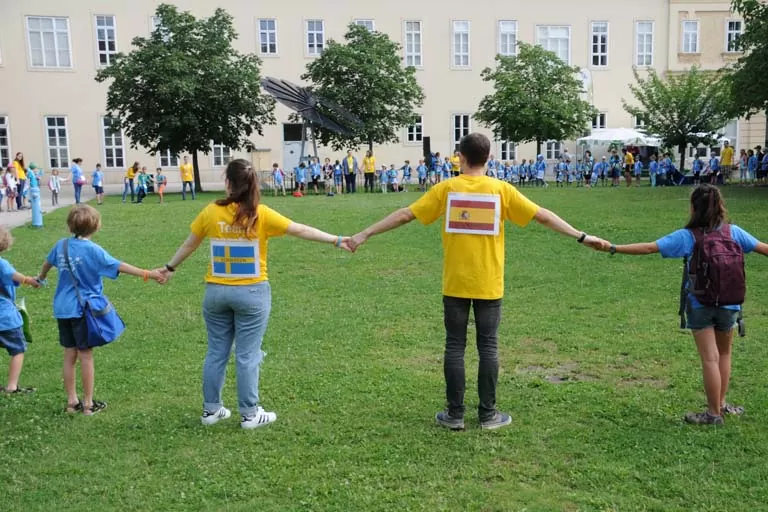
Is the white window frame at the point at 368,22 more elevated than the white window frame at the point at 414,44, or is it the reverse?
the white window frame at the point at 368,22

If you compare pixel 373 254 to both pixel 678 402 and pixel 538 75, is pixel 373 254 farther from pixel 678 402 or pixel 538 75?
pixel 538 75

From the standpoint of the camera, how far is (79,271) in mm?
5441

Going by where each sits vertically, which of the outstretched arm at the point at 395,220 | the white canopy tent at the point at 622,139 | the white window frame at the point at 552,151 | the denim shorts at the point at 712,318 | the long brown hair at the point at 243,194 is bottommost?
the denim shorts at the point at 712,318

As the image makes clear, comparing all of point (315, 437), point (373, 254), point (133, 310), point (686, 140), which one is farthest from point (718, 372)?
point (686, 140)

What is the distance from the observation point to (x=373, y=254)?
13242mm

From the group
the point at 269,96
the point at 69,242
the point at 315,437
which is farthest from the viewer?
the point at 269,96

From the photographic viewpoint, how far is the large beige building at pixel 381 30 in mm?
38656

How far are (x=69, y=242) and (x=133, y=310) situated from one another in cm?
397

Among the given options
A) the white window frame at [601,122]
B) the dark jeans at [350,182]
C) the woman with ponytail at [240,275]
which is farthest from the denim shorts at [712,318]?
the white window frame at [601,122]

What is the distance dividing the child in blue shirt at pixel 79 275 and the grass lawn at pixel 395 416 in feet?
1.58

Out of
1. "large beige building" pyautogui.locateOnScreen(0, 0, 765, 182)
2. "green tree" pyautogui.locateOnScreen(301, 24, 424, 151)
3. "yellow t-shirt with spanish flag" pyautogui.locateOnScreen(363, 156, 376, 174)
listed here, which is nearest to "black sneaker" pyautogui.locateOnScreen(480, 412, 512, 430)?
"yellow t-shirt with spanish flag" pyautogui.locateOnScreen(363, 156, 376, 174)

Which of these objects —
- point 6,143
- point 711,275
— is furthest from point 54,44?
point 711,275

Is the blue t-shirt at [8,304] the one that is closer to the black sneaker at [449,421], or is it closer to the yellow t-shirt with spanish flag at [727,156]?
the black sneaker at [449,421]

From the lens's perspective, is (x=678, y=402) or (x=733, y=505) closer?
(x=733, y=505)
